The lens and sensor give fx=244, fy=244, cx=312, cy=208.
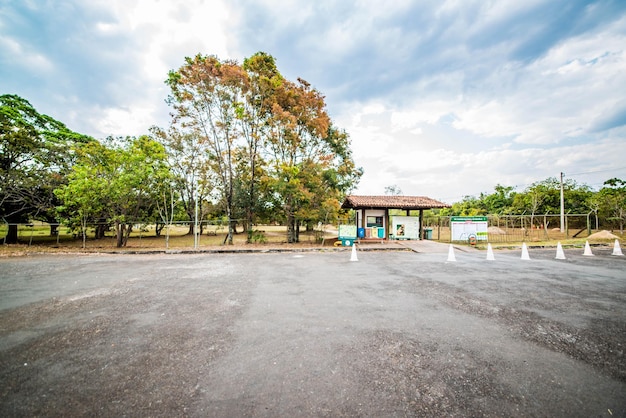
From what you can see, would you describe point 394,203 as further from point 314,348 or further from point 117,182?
point 117,182

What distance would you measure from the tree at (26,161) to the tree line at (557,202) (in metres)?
34.5

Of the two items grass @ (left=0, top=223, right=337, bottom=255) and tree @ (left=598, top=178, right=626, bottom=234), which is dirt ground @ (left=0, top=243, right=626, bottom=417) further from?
Result: tree @ (left=598, top=178, right=626, bottom=234)

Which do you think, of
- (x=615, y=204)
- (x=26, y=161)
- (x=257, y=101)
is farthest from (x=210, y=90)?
(x=615, y=204)

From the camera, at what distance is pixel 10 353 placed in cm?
329

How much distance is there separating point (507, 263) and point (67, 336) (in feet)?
42.3

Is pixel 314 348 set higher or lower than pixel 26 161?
lower

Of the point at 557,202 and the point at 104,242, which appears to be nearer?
the point at 104,242

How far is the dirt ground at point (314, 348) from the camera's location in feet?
7.72

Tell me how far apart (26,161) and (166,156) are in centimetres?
950

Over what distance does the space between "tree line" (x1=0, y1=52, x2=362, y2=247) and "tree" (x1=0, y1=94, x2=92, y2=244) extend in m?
0.05

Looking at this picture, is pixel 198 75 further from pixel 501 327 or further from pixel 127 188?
pixel 501 327

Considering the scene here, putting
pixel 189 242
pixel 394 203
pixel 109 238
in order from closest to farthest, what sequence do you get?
pixel 394 203 → pixel 189 242 → pixel 109 238

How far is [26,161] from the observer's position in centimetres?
1741

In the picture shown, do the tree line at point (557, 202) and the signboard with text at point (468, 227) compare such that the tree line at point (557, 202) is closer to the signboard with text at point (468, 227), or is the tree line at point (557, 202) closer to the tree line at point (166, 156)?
the signboard with text at point (468, 227)
